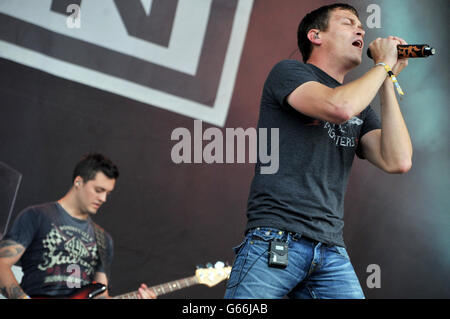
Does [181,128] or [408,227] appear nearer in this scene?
[181,128]

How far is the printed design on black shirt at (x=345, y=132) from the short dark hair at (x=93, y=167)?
61.4 inches

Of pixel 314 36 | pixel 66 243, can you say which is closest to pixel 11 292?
pixel 66 243

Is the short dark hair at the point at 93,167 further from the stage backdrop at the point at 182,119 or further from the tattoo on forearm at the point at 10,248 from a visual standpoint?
the tattoo on forearm at the point at 10,248

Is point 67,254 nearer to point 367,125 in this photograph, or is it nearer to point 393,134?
point 367,125

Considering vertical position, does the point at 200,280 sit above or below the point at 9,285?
above

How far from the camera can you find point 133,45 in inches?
118

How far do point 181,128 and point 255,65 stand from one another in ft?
2.12

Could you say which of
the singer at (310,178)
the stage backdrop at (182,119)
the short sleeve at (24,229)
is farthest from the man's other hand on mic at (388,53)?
the short sleeve at (24,229)

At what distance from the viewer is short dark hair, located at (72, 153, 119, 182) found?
2.77m

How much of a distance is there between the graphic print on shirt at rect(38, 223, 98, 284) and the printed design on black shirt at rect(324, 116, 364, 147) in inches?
65.4

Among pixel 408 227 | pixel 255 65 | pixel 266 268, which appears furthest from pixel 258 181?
pixel 408 227

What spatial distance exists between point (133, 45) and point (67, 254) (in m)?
1.25

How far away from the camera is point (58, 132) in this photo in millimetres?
2785
